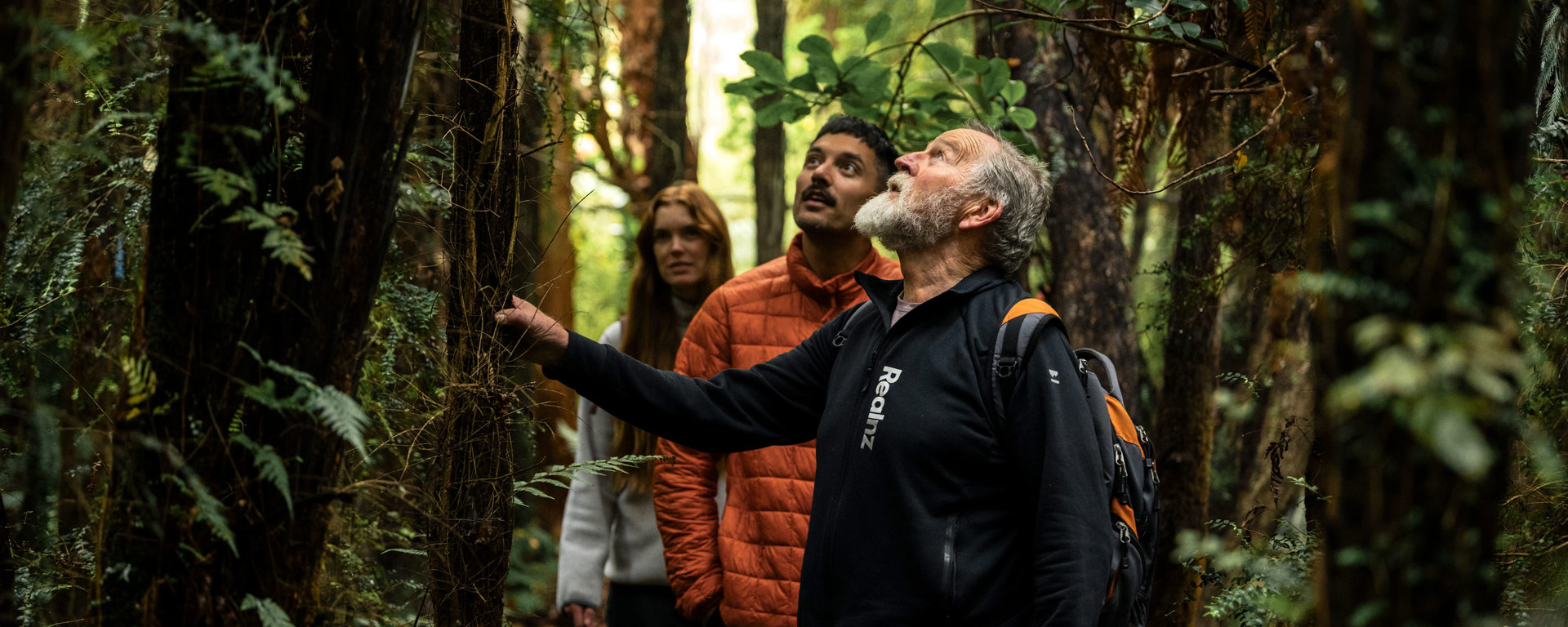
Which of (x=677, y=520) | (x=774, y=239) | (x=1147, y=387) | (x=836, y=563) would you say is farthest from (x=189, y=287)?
(x=774, y=239)

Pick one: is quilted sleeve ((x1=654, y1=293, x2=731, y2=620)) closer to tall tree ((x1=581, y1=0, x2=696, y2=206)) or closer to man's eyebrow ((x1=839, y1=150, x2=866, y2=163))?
man's eyebrow ((x1=839, y1=150, x2=866, y2=163))

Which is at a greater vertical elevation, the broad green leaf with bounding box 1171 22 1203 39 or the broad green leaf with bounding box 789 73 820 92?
the broad green leaf with bounding box 789 73 820 92

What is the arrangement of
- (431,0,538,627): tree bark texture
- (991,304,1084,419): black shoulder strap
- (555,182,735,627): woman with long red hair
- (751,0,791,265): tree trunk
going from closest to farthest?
(431,0,538,627): tree bark texture → (991,304,1084,419): black shoulder strap → (555,182,735,627): woman with long red hair → (751,0,791,265): tree trunk

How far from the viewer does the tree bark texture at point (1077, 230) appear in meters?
5.37

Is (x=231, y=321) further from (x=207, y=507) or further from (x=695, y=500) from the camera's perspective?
(x=695, y=500)

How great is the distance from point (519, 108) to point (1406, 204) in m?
1.94

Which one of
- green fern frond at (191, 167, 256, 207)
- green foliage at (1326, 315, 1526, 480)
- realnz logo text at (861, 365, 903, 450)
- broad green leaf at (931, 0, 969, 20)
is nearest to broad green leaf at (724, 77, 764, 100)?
broad green leaf at (931, 0, 969, 20)

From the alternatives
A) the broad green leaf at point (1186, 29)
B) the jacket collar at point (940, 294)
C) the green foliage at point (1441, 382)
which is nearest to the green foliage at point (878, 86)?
the broad green leaf at point (1186, 29)

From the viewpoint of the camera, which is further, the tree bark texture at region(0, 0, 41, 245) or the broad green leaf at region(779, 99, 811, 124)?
the broad green leaf at region(779, 99, 811, 124)

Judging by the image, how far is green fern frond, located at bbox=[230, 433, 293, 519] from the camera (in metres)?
1.61

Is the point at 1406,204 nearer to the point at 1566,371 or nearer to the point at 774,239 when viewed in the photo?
the point at 1566,371

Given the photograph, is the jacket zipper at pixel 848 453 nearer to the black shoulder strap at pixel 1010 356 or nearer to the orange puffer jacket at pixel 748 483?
the black shoulder strap at pixel 1010 356

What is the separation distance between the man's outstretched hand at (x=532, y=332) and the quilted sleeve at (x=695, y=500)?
996mm

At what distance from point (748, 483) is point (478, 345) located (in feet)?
4.54
